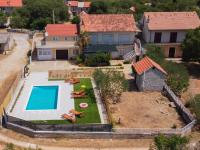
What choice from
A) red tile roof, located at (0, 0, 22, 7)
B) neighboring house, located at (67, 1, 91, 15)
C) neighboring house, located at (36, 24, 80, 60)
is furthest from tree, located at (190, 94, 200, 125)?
red tile roof, located at (0, 0, 22, 7)

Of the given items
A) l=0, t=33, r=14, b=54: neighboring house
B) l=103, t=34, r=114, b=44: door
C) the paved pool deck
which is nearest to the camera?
the paved pool deck

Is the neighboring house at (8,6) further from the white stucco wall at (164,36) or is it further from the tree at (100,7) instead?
the white stucco wall at (164,36)

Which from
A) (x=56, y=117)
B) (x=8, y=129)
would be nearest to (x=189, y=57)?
(x=56, y=117)

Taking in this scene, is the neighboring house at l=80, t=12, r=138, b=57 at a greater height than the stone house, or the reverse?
the stone house

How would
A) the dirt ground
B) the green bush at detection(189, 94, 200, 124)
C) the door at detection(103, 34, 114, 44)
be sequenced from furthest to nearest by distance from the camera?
the door at detection(103, 34, 114, 44) → the dirt ground → the green bush at detection(189, 94, 200, 124)

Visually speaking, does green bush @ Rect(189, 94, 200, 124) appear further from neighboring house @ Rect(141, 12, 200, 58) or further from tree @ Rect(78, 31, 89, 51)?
tree @ Rect(78, 31, 89, 51)
